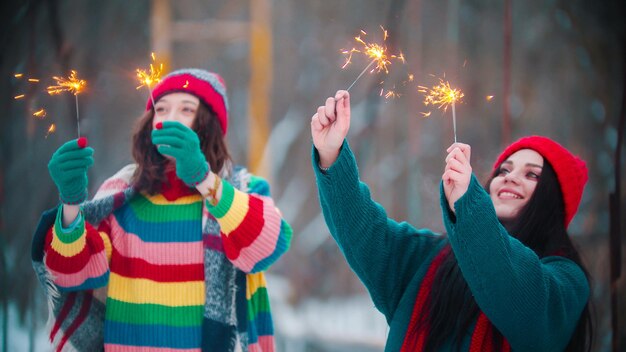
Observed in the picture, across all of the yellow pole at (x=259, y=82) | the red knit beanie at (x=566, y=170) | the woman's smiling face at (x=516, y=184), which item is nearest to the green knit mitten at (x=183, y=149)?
the woman's smiling face at (x=516, y=184)

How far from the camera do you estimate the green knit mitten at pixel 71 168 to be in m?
1.28

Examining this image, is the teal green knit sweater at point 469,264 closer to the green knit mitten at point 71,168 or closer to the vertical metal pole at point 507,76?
the green knit mitten at point 71,168

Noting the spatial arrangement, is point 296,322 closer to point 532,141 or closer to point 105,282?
point 105,282

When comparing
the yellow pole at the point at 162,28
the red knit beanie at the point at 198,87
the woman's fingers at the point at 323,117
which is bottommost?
the woman's fingers at the point at 323,117

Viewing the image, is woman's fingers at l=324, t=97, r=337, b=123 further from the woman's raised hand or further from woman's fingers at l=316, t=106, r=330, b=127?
the woman's raised hand

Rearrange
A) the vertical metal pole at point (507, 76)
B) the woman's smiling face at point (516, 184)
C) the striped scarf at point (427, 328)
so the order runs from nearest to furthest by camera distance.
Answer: the striped scarf at point (427, 328)
the woman's smiling face at point (516, 184)
the vertical metal pole at point (507, 76)

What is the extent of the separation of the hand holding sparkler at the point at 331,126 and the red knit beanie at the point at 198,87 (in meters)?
0.49

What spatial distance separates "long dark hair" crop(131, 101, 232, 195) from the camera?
152cm

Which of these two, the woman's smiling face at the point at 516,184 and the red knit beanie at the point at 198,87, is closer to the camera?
the woman's smiling face at the point at 516,184

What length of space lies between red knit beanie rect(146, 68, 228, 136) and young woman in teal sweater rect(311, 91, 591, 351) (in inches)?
19.0

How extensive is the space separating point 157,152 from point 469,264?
0.95 metres

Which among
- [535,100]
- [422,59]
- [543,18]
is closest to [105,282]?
[422,59]

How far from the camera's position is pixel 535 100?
7.51ft

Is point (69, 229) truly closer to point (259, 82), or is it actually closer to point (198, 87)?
point (198, 87)
